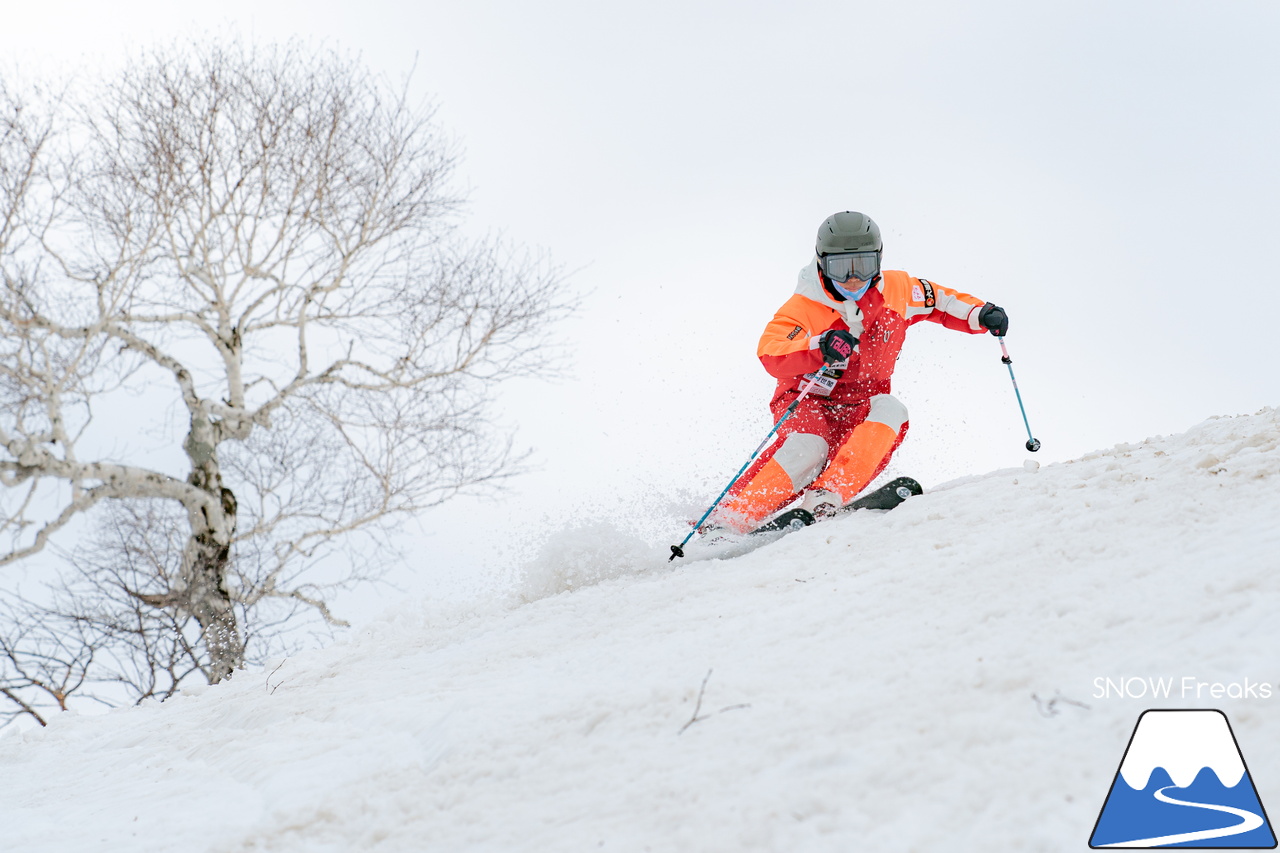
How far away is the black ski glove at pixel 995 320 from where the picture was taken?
4875 millimetres

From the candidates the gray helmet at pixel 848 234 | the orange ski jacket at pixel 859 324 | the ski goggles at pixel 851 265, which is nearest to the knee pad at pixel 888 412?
the orange ski jacket at pixel 859 324

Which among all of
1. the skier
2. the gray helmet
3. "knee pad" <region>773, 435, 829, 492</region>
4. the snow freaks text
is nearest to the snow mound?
the skier

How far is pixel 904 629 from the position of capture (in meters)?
2.39

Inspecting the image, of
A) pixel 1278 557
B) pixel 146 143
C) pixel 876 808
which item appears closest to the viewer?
pixel 876 808

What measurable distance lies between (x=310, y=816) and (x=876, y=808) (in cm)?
136

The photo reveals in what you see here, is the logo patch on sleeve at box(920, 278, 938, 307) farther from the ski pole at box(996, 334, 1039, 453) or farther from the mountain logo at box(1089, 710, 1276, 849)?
the mountain logo at box(1089, 710, 1276, 849)

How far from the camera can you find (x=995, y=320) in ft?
16.0

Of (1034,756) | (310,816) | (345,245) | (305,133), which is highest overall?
(305,133)

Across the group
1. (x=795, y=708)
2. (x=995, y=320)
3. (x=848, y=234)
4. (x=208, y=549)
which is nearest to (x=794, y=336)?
(x=848, y=234)

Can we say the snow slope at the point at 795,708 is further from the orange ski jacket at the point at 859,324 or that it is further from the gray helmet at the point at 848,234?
the gray helmet at the point at 848,234

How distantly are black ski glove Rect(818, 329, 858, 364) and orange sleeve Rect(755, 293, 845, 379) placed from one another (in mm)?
188

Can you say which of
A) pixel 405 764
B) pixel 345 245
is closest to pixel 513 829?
pixel 405 764

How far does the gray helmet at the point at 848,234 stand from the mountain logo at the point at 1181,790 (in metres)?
3.21

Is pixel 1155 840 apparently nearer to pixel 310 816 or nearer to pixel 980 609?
pixel 980 609
